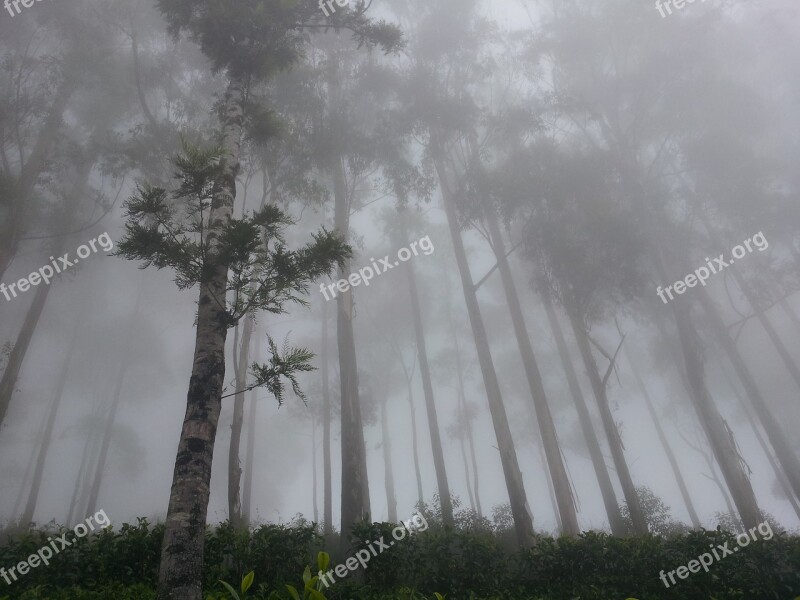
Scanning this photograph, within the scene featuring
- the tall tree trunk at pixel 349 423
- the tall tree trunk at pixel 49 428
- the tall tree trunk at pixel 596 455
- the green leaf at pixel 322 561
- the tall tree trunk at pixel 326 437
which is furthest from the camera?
the tall tree trunk at pixel 49 428

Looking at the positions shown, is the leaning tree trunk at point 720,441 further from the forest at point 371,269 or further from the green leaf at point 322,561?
the green leaf at point 322,561

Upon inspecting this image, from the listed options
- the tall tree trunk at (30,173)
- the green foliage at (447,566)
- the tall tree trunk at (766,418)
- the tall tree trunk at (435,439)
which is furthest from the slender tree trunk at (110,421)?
the tall tree trunk at (766,418)

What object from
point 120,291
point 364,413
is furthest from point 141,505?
point 364,413

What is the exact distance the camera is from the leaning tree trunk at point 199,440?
348cm

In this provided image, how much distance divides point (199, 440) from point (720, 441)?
12.1 metres

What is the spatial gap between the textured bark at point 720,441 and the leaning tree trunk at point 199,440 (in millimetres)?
11385

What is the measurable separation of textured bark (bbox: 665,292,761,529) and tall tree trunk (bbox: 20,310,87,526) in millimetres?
24301

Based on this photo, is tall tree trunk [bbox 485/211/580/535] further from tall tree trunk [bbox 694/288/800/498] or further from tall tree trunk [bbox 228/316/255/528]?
tall tree trunk [bbox 228/316/255/528]

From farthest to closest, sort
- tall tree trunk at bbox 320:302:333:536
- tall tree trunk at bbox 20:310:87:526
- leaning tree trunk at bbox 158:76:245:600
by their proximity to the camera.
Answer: tall tree trunk at bbox 20:310:87:526 → tall tree trunk at bbox 320:302:333:536 → leaning tree trunk at bbox 158:76:245:600

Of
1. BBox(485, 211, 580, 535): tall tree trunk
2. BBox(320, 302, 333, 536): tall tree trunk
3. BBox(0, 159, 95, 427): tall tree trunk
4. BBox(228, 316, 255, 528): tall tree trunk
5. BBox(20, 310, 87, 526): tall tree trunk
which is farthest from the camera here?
BBox(20, 310, 87, 526): tall tree trunk

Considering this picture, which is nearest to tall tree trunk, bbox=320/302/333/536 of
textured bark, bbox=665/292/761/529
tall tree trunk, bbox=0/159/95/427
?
tall tree trunk, bbox=0/159/95/427

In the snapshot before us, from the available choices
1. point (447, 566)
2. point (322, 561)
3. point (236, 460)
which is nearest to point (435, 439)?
point (236, 460)

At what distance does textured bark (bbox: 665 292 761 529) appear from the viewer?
9898mm

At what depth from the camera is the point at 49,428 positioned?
22.2 meters
